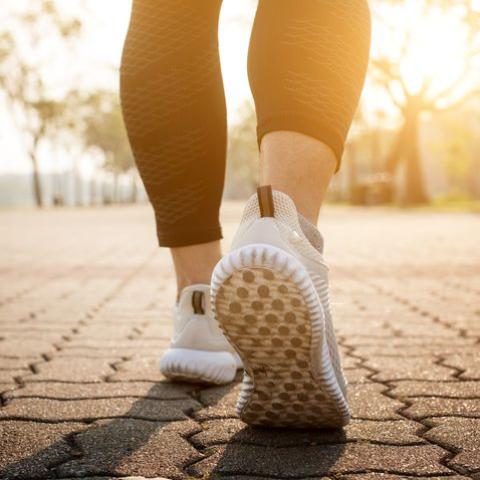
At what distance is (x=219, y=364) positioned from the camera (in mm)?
1743

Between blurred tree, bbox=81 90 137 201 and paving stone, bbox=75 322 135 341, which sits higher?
blurred tree, bbox=81 90 137 201

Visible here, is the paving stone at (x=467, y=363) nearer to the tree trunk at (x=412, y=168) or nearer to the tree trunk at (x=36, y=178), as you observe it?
the tree trunk at (x=412, y=168)

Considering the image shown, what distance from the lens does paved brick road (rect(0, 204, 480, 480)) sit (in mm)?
1229

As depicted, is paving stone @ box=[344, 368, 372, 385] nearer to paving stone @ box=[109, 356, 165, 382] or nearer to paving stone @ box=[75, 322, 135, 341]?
paving stone @ box=[109, 356, 165, 382]

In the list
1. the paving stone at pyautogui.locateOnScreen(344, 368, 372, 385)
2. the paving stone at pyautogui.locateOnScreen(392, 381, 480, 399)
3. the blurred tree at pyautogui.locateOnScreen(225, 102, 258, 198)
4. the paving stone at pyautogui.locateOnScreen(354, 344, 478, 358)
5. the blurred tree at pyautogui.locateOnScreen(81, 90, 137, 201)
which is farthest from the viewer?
the blurred tree at pyautogui.locateOnScreen(225, 102, 258, 198)

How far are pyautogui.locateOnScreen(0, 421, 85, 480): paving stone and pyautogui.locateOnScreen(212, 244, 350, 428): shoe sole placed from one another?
35 cm

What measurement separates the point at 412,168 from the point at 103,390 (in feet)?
83.9

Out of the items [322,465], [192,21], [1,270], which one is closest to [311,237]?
[322,465]

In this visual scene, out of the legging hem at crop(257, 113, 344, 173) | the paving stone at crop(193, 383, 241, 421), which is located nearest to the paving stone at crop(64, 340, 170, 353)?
the paving stone at crop(193, 383, 241, 421)

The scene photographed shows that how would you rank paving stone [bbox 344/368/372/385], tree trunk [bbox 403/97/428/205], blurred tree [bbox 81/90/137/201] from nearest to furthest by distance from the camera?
paving stone [bbox 344/368/372/385], tree trunk [bbox 403/97/428/205], blurred tree [bbox 81/90/137/201]

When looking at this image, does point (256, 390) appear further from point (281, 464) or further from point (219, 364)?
point (219, 364)

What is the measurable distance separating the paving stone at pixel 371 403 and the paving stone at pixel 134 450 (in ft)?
1.20

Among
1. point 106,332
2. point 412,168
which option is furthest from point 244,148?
point 106,332

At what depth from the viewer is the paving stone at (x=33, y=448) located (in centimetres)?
120
